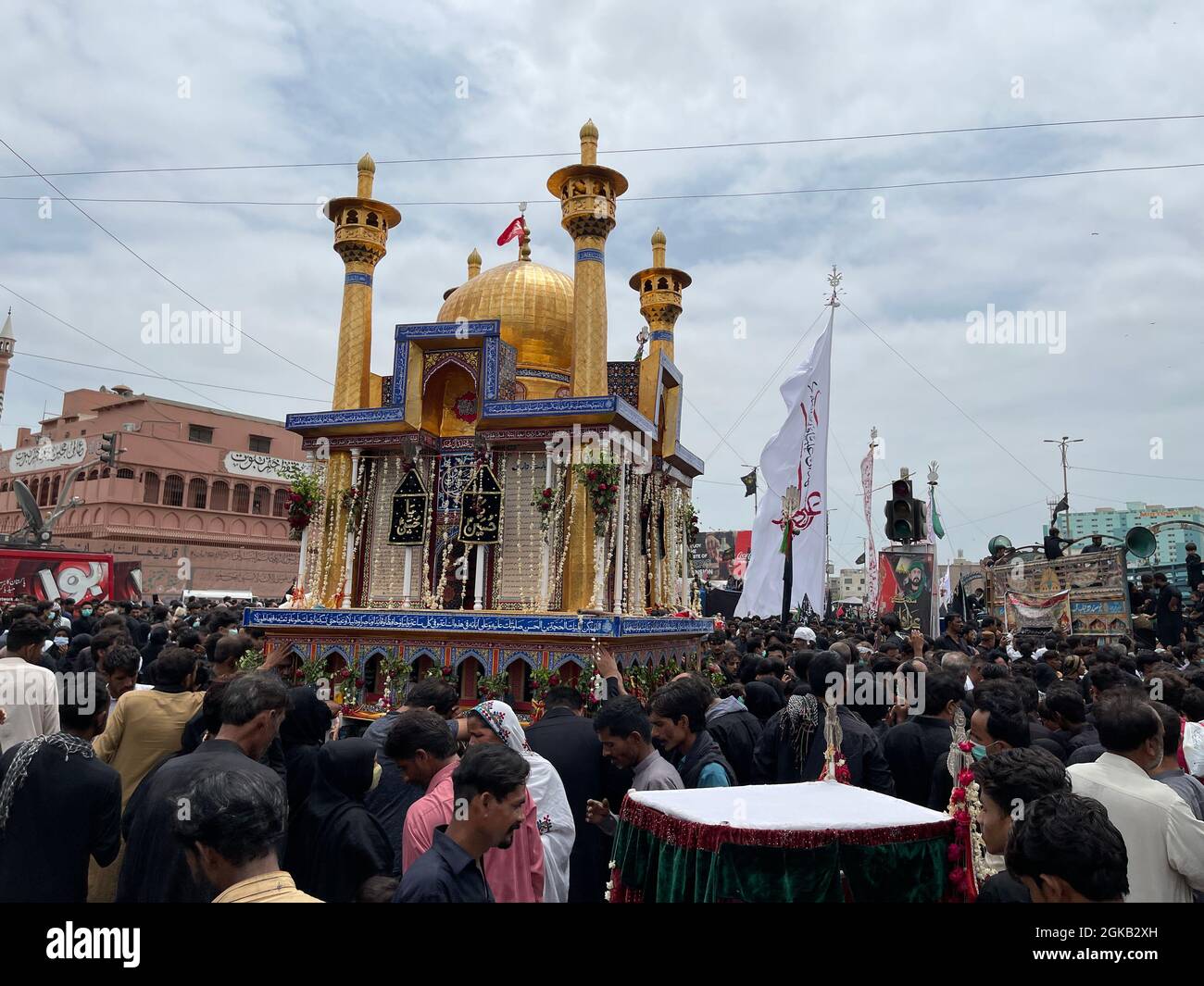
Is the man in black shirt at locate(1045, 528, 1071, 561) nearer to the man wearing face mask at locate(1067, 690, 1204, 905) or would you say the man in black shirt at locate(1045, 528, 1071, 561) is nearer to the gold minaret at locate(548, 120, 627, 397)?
the gold minaret at locate(548, 120, 627, 397)

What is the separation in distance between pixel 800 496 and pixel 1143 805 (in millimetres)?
10540

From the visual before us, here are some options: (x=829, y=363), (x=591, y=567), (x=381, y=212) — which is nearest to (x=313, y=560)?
(x=591, y=567)

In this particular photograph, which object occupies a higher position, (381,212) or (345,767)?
(381,212)

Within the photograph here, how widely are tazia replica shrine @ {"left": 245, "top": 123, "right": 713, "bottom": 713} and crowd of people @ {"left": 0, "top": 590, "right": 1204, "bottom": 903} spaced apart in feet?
25.9

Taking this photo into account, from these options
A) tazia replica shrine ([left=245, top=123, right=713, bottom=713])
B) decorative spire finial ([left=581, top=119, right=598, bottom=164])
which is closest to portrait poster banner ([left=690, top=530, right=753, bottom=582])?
tazia replica shrine ([left=245, top=123, right=713, bottom=713])

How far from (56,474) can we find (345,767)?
52087 millimetres

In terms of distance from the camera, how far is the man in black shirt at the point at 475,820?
268cm

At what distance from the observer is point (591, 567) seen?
14961 millimetres

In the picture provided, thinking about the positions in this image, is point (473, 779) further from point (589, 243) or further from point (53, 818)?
point (589, 243)

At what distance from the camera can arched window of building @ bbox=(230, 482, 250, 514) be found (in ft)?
154

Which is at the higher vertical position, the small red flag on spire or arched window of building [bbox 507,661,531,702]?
the small red flag on spire

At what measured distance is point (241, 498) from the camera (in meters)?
47.2

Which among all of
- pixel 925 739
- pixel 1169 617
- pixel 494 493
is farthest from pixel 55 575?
pixel 1169 617
